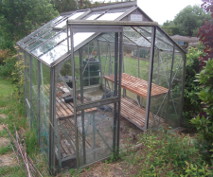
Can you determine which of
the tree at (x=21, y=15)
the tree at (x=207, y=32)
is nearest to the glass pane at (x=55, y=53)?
the tree at (x=207, y=32)

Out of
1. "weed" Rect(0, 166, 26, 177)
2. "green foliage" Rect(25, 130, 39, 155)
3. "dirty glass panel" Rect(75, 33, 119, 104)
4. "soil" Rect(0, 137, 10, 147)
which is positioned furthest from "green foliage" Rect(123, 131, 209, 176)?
"soil" Rect(0, 137, 10, 147)

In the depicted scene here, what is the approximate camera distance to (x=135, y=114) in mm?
6086

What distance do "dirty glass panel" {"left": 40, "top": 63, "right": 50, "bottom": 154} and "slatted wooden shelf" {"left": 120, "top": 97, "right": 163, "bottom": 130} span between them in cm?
241

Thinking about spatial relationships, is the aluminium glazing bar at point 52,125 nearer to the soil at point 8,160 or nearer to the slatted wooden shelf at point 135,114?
the soil at point 8,160

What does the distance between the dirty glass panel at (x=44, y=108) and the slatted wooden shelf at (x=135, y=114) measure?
7.91 ft

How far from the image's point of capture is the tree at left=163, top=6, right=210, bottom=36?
24.8 meters

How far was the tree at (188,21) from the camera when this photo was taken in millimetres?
24766

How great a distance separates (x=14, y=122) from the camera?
6344 mm

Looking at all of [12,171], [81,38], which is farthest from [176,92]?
[12,171]

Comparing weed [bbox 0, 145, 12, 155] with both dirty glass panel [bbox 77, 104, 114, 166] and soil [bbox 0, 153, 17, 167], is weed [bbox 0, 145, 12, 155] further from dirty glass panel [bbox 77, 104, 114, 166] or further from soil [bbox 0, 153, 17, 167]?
dirty glass panel [bbox 77, 104, 114, 166]

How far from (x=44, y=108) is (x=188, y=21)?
82.9 feet

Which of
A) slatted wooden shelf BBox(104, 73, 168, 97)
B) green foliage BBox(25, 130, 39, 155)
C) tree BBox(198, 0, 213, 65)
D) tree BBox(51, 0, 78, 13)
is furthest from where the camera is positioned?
tree BBox(51, 0, 78, 13)

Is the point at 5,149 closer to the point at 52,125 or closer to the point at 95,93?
the point at 52,125

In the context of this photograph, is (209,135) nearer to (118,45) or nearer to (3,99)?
(118,45)
